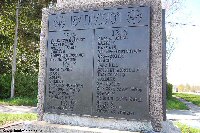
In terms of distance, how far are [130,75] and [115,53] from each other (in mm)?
470

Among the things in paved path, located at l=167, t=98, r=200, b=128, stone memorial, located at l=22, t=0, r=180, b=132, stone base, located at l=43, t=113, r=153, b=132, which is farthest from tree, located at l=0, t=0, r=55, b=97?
stone base, located at l=43, t=113, r=153, b=132

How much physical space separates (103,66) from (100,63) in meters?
0.08

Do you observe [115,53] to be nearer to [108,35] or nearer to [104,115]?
[108,35]

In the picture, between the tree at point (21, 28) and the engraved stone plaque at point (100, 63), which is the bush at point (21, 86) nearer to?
the tree at point (21, 28)

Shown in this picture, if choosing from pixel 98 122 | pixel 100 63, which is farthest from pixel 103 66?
pixel 98 122

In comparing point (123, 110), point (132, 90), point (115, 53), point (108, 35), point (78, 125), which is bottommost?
point (78, 125)

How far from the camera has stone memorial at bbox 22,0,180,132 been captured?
4.71 m

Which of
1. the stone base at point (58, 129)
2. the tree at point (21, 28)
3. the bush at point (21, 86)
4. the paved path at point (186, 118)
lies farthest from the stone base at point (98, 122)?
the bush at point (21, 86)

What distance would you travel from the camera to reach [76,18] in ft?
17.5

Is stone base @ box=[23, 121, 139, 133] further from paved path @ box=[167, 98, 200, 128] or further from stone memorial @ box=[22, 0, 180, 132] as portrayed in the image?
paved path @ box=[167, 98, 200, 128]

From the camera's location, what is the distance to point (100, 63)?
5.06 metres

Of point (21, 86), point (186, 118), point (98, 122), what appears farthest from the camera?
point (21, 86)

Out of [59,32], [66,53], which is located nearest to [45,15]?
[59,32]

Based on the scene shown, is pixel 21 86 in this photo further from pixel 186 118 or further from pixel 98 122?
pixel 98 122
